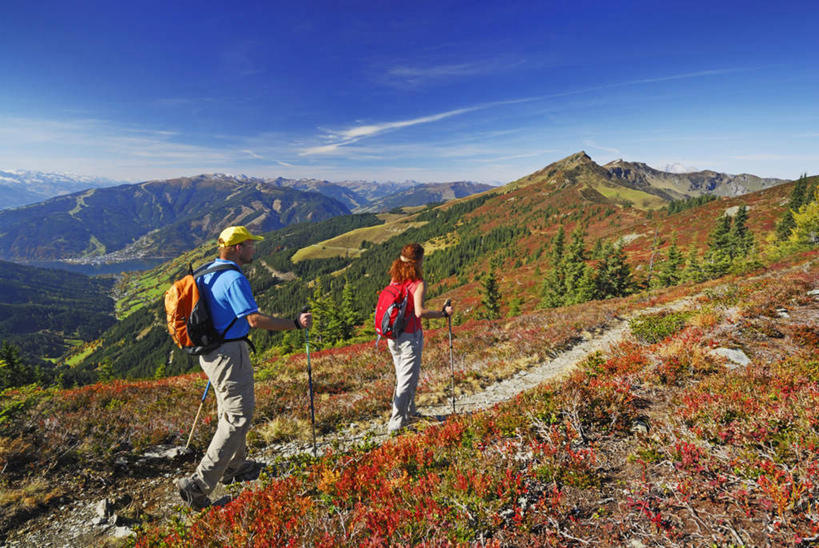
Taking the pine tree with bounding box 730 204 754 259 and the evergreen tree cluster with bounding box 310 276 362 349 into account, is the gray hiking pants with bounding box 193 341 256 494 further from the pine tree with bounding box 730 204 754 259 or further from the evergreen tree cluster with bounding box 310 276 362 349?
the pine tree with bounding box 730 204 754 259

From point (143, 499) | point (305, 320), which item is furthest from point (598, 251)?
point (143, 499)

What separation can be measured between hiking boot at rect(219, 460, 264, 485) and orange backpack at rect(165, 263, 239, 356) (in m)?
2.34

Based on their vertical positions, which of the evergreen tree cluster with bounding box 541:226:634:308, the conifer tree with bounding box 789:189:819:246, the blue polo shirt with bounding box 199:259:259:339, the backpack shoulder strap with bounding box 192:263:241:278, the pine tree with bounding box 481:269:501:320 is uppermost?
the conifer tree with bounding box 789:189:819:246

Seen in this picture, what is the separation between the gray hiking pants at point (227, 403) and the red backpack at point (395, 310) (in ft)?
7.25

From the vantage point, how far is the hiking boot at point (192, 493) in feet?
14.7

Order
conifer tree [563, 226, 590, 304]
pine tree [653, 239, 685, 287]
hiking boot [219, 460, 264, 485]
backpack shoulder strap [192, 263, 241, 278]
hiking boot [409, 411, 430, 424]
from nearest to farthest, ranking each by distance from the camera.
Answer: backpack shoulder strap [192, 263, 241, 278] → hiking boot [219, 460, 264, 485] → hiking boot [409, 411, 430, 424] → conifer tree [563, 226, 590, 304] → pine tree [653, 239, 685, 287]

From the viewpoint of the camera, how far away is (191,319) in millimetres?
4137

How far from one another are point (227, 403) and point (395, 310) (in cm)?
282

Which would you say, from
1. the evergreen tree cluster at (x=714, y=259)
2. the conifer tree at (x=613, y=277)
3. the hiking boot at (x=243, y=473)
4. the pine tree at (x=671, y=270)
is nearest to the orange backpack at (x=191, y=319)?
the hiking boot at (x=243, y=473)

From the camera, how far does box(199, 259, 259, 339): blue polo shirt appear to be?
425 cm

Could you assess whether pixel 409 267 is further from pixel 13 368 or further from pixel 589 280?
pixel 589 280

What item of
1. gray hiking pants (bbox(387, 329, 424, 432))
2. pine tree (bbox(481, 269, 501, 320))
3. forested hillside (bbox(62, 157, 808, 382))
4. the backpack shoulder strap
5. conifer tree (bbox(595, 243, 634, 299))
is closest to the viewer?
the backpack shoulder strap

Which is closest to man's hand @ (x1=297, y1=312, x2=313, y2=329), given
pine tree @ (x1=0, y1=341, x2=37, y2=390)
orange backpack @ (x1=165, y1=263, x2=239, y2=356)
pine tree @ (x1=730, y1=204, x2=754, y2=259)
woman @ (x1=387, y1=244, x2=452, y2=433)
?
orange backpack @ (x1=165, y1=263, x2=239, y2=356)

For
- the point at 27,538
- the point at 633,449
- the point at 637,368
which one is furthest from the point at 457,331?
the point at 27,538
